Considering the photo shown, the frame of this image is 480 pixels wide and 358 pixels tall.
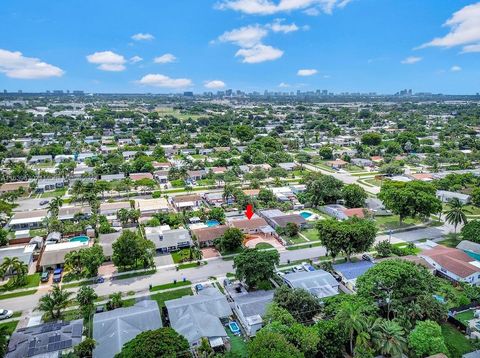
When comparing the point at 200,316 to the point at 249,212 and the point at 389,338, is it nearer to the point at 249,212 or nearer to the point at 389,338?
the point at 389,338

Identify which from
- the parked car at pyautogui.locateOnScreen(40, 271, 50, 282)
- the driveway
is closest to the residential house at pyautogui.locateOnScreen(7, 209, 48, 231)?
the parked car at pyautogui.locateOnScreen(40, 271, 50, 282)

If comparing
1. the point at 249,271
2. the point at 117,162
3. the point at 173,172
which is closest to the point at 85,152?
the point at 117,162

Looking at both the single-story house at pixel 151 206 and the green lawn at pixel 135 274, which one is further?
the single-story house at pixel 151 206

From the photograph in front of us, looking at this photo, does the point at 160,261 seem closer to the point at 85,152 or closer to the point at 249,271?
the point at 249,271

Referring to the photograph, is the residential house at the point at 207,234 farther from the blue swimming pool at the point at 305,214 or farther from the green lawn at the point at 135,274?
the blue swimming pool at the point at 305,214

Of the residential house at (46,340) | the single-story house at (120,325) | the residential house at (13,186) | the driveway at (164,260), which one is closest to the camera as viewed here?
the residential house at (46,340)

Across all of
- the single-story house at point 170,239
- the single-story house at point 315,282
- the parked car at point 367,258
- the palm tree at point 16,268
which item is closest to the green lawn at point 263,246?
the single-story house at point 170,239

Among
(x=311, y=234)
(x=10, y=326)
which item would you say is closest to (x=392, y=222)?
(x=311, y=234)

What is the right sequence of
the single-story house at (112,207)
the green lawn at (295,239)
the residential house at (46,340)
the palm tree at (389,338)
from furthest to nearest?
the single-story house at (112,207) < the green lawn at (295,239) < the residential house at (46,340) < the palm tree at (389,338)
